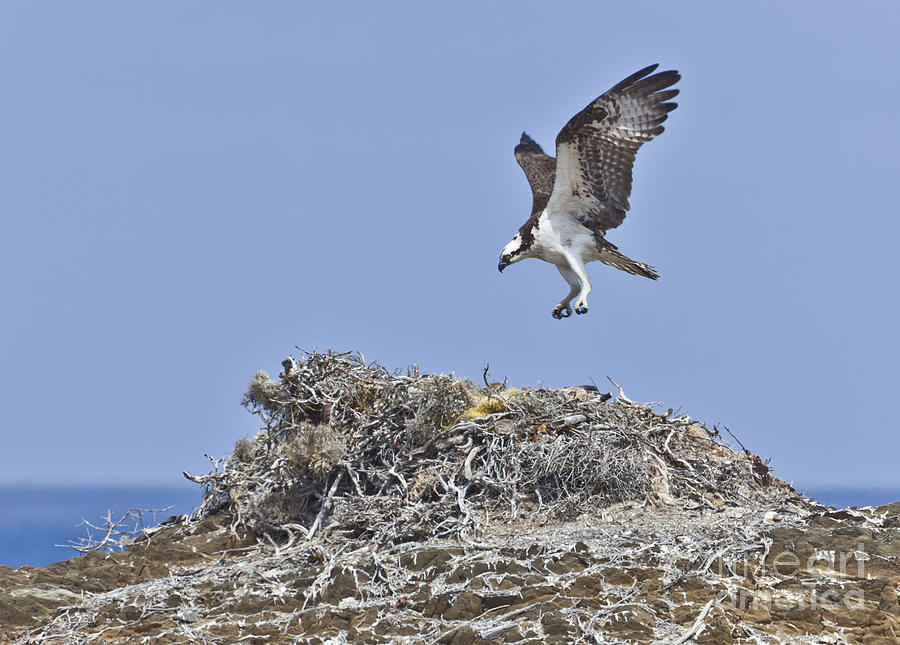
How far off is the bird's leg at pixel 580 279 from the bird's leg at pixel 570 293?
0.11 metres

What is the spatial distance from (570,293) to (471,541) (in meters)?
3.69

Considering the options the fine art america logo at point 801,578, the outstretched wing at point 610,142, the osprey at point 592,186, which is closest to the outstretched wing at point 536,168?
the osprey at point 592,186

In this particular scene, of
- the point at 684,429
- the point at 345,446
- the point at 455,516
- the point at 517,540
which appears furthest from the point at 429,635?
A: the point at 684,429

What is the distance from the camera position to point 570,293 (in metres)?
10.8

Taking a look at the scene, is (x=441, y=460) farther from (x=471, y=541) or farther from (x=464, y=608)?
(x=464, y=608)

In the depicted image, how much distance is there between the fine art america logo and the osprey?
3736 millimetres

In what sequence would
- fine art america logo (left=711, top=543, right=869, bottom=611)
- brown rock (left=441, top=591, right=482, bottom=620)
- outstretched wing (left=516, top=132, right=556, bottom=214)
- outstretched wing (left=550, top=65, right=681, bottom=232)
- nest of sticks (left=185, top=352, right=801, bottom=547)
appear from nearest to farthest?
fine art america logo (left=711, top=543, right=869, bottom=611), brown rock (left=441, top=591, right=482, bottom=620), nest of sticks (left=185, top=352, right=801, bottom=547), outstretched wing (left=550, top=65, right=681, bottom=232), outstretched wing (left=516, top=132, right=556, bottom=214)

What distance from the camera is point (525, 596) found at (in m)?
7.19

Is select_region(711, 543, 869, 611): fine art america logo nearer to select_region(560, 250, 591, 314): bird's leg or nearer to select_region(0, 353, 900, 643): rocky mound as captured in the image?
select_region(0, 353, 900, 643): rocky mound

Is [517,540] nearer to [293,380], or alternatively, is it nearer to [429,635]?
[429,635]

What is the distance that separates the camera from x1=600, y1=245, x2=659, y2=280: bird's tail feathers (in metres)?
10.5

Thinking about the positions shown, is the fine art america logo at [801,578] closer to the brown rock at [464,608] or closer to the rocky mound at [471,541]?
the rocky mound at [471,541]

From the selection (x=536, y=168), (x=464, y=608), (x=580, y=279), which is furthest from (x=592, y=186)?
(x=464, y=608)

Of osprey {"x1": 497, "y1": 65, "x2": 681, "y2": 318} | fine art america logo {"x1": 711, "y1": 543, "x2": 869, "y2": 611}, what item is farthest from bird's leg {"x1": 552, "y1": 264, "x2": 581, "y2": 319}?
fine art america logo {"x1": 711, "y1": 543, "x2": 869, "y2": 611}
